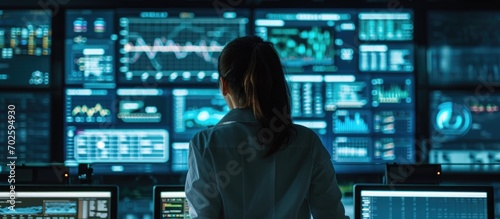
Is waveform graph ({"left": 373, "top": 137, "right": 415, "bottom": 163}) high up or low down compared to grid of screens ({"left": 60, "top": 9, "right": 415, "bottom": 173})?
down

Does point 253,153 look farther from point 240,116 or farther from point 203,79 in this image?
point 203,79

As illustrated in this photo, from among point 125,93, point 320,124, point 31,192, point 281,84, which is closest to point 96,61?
point 125,93

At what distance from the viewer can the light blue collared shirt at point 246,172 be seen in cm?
153

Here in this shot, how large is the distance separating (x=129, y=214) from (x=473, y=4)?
86.0 inches

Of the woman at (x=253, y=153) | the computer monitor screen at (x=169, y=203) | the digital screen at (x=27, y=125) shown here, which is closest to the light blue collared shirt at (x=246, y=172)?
the woman at (x=253, y=153)

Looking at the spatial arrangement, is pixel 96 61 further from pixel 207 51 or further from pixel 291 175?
pixel 291 175

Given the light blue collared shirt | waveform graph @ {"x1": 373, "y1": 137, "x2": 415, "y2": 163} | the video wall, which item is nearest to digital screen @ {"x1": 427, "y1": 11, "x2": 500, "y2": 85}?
the video wall

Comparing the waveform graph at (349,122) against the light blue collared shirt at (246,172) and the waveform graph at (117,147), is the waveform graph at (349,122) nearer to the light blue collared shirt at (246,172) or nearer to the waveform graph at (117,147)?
the waveform graph at (117,147)

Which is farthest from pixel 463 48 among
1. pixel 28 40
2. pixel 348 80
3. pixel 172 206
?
pixel 28 40

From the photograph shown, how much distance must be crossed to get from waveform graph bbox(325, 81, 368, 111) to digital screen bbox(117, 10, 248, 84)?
1.87 feet

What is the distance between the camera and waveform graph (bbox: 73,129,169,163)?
3.89 m

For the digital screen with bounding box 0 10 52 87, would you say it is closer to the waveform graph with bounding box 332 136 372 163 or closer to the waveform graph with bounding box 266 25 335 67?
the waveform graph with bounding box 266 25 335 67

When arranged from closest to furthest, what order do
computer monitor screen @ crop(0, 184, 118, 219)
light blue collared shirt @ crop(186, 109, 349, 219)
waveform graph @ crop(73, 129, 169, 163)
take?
light blue collared shirt @ crop(186, 109, 349, 219) → computer monitor screen @ crop(0, 184, 118, 219) → waveform graph @ crop(73, 129, 169, 163)

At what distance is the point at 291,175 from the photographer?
61.5 inches
